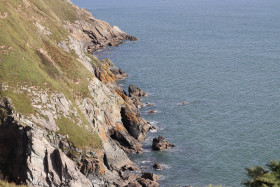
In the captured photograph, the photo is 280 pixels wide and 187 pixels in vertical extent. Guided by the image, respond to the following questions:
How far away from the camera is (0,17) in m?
75.6

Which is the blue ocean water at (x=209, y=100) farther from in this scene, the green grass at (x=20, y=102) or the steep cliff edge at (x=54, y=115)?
the green grass at (x=20, y=102)

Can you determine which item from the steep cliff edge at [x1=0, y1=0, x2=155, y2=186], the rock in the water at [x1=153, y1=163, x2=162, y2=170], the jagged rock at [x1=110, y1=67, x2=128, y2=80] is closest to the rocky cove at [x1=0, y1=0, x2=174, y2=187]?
the steep cliff edge at [x1=0, y1=0, x2=155, y2=186]

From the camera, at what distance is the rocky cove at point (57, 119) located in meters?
54.4

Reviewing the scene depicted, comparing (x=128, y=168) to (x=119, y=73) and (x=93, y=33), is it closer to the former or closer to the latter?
(x=119, y=73)

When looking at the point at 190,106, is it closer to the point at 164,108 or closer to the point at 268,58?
the point at 164,108

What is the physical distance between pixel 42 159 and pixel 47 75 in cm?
1982

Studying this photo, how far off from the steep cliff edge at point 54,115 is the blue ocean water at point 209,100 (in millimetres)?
7412

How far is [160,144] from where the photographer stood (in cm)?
7925

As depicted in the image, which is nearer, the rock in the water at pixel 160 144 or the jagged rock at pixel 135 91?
the rock in the water at pixel 160 144

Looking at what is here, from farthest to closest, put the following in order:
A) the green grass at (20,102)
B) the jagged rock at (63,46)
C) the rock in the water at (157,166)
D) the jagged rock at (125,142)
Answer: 1. the jagged rock at (63,46)
2. the jagged rock at (125,142)
3. the rock in the water at (157,166)
4. the green grass at (20,102)

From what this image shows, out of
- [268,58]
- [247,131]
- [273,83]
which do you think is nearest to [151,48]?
[268,58]

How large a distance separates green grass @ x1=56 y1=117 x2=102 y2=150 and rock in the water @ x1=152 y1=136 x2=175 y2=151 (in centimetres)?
1588

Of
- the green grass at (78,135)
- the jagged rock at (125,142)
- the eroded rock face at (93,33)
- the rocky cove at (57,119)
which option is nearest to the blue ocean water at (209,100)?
the jagged rock at (125,142)

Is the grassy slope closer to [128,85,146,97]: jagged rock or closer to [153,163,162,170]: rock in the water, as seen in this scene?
[153,163,162,170]: rock in the water
